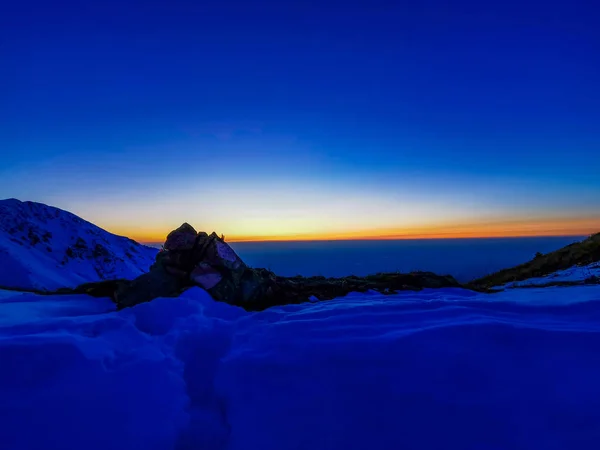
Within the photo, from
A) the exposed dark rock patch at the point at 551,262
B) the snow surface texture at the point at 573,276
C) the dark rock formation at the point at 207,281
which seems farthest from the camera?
the exposed dark rock patch at the point at 551,262

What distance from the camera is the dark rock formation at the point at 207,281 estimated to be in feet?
23.3

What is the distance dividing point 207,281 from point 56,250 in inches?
1884

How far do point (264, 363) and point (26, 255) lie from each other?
4604cm

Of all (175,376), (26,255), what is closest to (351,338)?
(175,376)

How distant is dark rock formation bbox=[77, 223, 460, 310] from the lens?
7.09 m

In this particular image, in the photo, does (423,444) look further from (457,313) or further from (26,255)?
(26,255)

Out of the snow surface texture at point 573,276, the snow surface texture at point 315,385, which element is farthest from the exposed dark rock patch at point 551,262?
the snow surface texture at point 315,385

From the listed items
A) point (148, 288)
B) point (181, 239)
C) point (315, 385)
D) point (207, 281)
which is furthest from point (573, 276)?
point (148, 288)

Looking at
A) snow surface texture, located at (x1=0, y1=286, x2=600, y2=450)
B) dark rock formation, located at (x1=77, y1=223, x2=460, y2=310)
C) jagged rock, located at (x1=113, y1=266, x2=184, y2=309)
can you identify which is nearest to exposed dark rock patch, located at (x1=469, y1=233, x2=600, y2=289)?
dark rock formation, located at (x1=77, y1=223, x2=460, y2=310)

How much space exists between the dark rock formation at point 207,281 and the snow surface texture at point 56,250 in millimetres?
31902

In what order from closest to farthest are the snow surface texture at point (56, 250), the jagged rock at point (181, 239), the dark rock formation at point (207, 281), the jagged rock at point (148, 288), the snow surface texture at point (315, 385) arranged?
the snow surface texture at point (315, 385), the jagged rock at point (148, 288), the dark rock formation at point (207, 281), the jagged rock at point (181, 239), the snow surface texture at point (56, 250)

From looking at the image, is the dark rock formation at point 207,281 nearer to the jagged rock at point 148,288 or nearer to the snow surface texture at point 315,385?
the jagged rock at point 148,288

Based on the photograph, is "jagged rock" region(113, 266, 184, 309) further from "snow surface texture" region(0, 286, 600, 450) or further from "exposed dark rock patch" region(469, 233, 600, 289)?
"exposed dark rock patch" region(469, 233, 600, 289)

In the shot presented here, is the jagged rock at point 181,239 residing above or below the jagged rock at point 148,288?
above
